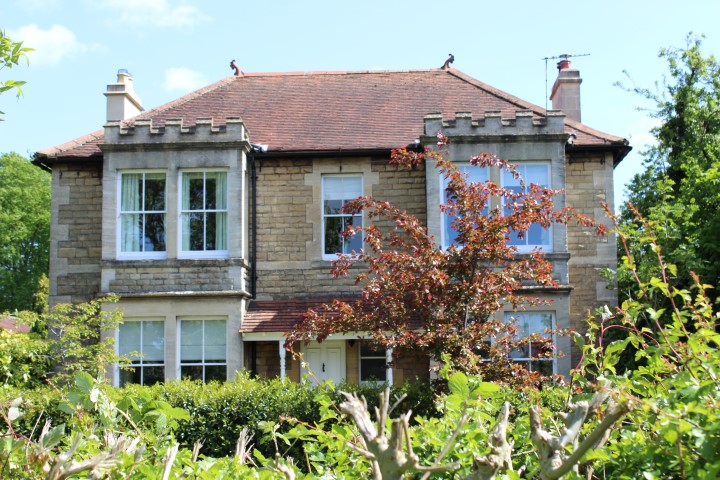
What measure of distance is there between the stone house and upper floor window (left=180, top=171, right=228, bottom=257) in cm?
3

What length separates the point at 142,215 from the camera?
667 inches

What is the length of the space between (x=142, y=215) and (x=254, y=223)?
2.25 metres

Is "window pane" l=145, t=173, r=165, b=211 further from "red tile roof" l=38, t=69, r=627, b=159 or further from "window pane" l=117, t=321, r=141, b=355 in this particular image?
"window pane" l=117, t=321, r=141, b=355

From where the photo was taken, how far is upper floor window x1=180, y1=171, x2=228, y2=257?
16875 mm

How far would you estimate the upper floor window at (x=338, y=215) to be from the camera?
17281 mm

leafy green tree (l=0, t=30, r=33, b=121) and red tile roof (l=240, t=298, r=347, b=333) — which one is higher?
leafy green tree (l=0, t=30, r=33, b=121)

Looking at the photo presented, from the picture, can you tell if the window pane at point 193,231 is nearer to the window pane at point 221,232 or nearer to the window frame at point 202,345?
the window pane at point 221,232

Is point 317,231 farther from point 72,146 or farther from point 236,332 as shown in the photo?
point 72,146

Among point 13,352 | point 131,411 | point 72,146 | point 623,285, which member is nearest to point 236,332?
point 13,352

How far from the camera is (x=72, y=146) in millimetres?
18125

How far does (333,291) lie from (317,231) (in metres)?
1.28

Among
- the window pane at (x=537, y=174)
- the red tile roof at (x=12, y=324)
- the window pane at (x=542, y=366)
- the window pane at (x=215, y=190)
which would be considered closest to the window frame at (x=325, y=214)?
the window pane at (x=215, y=190)

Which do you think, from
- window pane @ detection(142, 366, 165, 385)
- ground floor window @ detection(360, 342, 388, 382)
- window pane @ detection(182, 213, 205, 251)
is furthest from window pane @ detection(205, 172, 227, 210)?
ground floor window @ detection(360, 342, 388, 382)

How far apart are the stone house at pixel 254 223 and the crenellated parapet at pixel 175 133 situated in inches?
1.1
